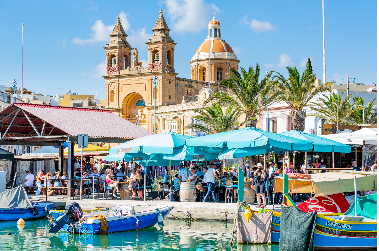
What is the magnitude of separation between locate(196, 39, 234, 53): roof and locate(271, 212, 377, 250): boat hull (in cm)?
6706

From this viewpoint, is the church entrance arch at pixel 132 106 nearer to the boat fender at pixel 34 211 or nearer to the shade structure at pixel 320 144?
the boat fender at pixel 34 211

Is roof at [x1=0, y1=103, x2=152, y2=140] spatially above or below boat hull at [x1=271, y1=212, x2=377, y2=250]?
above

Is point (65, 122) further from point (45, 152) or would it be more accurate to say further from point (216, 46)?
point (216, 46)

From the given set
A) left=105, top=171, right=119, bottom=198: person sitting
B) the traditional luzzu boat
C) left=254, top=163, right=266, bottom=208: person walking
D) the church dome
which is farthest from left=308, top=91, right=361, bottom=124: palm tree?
the church dome

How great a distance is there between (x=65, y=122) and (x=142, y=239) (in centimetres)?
919

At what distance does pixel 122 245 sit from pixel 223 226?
3756 mm

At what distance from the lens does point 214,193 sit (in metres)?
20.0

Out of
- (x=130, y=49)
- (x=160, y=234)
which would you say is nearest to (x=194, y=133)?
(x=130, y=49)

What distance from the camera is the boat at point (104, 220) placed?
1658 centimetres

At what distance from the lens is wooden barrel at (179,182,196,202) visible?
19984 millimetres

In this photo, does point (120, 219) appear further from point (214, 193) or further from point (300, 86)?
point (300, 86)

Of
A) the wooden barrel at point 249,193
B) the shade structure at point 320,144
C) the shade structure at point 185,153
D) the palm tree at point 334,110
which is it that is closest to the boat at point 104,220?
the shade structure at point 185,153

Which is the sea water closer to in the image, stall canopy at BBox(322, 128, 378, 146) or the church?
stall canopy at BBox(322, 128, 378, 146)

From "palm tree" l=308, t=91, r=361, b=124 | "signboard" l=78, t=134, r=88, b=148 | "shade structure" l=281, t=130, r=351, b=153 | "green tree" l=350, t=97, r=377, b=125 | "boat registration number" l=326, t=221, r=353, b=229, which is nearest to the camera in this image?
"boat registration number" l=326, t=221, r=353, b=229
